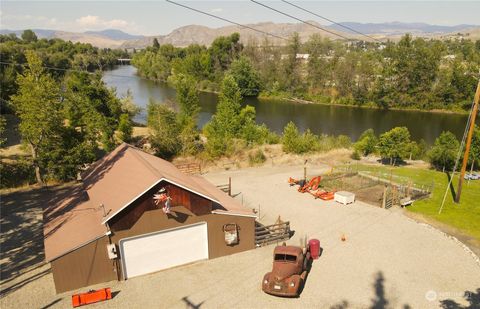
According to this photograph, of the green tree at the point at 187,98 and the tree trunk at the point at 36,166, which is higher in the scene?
the green tree at the point at 187,98

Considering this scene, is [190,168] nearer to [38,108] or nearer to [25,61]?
[38,108]

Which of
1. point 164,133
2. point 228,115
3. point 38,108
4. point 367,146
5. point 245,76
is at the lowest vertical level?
point 367,146

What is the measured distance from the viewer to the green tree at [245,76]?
9281cm

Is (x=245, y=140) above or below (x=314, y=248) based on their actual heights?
below

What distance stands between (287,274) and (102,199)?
10266mm

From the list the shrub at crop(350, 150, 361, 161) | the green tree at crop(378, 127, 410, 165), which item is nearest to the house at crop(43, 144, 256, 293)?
the green tree at crop(378, 127, 410, 165)

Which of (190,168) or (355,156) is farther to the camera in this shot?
(355,156)

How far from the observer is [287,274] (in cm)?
1592

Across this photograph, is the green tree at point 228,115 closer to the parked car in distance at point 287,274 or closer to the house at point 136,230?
the house at point 136,230

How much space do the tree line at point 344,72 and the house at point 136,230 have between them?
77.5 meters

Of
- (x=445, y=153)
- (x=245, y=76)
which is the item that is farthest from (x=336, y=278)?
(x=245, y=76)

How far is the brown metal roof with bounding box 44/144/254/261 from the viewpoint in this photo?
636 inches

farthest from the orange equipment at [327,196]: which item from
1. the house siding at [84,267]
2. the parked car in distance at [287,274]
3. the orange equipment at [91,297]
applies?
the orange equipment at [91,297]

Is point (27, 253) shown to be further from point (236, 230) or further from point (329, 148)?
point (329, 148)
